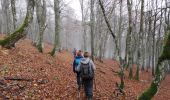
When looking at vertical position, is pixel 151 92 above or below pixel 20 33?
below

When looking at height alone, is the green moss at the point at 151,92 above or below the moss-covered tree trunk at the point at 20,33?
below

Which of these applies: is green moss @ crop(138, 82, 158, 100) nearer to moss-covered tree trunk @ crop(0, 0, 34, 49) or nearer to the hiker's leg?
the hiker's leg

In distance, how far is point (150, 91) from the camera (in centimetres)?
1048

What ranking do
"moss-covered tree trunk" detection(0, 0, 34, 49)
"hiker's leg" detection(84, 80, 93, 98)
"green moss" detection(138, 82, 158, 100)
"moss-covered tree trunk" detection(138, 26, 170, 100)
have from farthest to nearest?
1. "moss-covered tree trunk" detection(0, 0, 34, 49)
2. "hiker's leg" detection(84, 80, 93, 98)
3. "green moss" detection(138, 82, 158, 100)
4. "moss-covered tree trunk" detection(138, 26, 170, 100)

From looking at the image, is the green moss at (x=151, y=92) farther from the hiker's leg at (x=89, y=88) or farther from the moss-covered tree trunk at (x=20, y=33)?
the moss-covered tree trunk at (x=20, y=33)

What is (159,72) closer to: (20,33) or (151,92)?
(151,92)

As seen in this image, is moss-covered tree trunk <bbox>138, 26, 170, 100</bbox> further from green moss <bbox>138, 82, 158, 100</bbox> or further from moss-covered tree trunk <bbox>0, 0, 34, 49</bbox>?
moss-covered tree trunk <bbox>0, 0, 34, 49</bbox>

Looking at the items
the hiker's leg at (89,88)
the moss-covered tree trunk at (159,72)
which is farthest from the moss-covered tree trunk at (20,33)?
the moss-covered tree trunk at (159,72)

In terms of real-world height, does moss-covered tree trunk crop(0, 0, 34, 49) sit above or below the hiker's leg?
above

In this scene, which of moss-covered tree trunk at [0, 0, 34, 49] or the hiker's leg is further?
moss-covered tree trunk at [0, 0, 34, 49]

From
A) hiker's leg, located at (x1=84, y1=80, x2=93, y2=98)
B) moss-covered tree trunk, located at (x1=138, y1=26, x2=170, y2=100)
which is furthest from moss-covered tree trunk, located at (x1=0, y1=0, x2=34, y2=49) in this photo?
moss-covered tree trunk, located at (x1=138, y1=26, x2=170, y2=100)

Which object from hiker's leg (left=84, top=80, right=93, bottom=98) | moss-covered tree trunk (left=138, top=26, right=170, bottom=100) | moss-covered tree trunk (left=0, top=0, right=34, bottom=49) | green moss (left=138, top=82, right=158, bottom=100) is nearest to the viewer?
moss-covered tree trunk (left=138, top=26, right=170, bottom=100)

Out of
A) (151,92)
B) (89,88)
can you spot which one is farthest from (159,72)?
(89,88)

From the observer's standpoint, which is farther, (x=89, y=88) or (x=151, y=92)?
(x=89, y=88)
